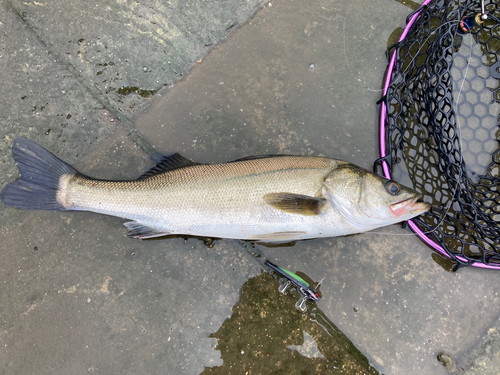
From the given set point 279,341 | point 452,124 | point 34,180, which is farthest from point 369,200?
point 34,180

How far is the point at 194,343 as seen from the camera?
2.57m

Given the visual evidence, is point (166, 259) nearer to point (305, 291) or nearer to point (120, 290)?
point (120, 290)

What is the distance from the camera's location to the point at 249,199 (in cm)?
220

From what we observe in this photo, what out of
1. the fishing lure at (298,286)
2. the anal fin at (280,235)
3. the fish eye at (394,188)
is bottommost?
the fishing lure at (298,286)

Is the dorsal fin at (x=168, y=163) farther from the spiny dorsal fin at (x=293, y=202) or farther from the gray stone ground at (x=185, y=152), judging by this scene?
the spiny dorsal fin at (x=293, y=202)

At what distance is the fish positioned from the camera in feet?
7.26

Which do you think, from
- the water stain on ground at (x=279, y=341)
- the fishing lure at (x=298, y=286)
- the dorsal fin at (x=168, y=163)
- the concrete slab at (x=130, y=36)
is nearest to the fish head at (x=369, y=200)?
the fishing lure at (x=298, y=286)

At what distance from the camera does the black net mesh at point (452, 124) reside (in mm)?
2582

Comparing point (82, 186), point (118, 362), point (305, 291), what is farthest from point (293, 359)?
point (82, 186)

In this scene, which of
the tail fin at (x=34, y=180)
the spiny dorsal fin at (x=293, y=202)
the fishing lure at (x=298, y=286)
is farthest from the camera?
the fishing lure at (x=298, y=286)

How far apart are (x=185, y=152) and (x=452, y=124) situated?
2.70 metres

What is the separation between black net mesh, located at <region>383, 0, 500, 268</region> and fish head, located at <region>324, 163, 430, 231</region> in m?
0.49

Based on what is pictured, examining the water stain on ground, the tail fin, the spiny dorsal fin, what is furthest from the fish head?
the tail fin

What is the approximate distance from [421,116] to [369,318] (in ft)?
6.96
